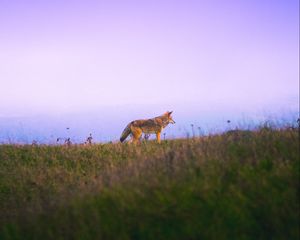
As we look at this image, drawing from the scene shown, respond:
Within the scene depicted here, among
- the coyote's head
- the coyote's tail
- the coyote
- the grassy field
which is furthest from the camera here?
the coyote's head

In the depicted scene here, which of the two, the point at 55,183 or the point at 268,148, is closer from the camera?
the point at 268,148

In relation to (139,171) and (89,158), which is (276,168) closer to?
(139,171)

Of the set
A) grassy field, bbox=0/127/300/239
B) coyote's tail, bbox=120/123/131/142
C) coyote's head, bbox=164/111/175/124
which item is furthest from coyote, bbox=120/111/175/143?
grassy field, bbox=0/127/300/239

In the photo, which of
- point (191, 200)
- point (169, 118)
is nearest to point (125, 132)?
point (169, 118)

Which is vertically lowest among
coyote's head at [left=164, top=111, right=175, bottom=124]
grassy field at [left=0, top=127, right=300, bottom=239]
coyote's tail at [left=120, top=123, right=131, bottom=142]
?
grassy field at [left=0, top=127, right=300, bottom=239]

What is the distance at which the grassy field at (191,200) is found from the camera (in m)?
7.32

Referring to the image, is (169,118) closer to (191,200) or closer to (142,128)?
(142,128)

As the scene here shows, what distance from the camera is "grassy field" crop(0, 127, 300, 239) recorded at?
7316 millimetres

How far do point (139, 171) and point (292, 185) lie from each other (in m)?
2.99

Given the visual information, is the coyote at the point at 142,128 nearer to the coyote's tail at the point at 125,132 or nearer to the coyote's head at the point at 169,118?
Answer: the coyote's tail at the point at 125,132

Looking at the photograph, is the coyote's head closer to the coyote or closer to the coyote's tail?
the coyote

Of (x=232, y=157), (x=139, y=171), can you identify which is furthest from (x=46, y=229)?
(x=232, y=157)

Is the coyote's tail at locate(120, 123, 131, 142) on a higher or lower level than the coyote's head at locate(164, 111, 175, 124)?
lower

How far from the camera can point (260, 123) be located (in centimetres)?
1240
